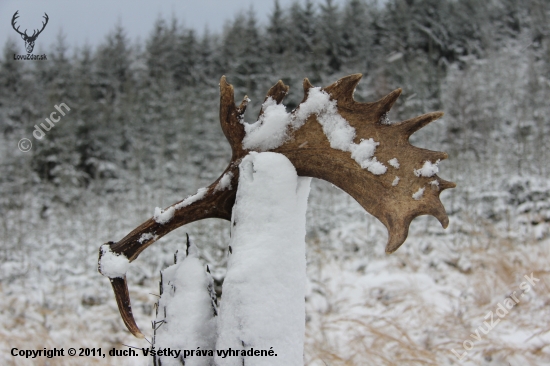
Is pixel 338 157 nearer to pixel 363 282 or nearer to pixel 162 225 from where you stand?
pixel 162 225

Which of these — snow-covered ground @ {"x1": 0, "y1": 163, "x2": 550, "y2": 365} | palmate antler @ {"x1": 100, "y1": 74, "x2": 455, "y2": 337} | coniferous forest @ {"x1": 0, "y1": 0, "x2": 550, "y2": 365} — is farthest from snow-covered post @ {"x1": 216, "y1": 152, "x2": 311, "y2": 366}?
coniferous forest @ {"x1": 0, "y1": 0, "x2": 550, "y2": 365}

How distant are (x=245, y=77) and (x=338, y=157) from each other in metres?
10.8

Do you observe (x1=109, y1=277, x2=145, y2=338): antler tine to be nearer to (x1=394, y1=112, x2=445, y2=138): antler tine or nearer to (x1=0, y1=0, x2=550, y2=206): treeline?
(x1=394, y1=112, x2=445, y2=138): antler tine

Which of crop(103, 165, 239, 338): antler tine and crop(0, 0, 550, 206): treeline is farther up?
crop(0, 0, 550, 206): treeline

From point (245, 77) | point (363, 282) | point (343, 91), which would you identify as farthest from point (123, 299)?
point (245, 77)

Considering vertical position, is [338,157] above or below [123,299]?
above

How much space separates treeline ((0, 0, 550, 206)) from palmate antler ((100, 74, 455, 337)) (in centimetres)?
749

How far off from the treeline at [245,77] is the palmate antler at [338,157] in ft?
24.6

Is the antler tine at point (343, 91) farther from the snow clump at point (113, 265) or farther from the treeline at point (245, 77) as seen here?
the treeline at point (245, 77)

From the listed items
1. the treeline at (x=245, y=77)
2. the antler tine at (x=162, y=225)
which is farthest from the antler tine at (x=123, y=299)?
the treeline at (x=245, y=77)

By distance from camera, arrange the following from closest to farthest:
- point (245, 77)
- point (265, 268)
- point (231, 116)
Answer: point (265, 268), point (231, 116), point (245, 77)

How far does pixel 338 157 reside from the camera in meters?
0.76

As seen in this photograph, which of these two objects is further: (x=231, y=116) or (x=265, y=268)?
(x=231, y=116)

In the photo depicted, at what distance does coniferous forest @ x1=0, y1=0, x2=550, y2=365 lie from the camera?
8.73 ft
